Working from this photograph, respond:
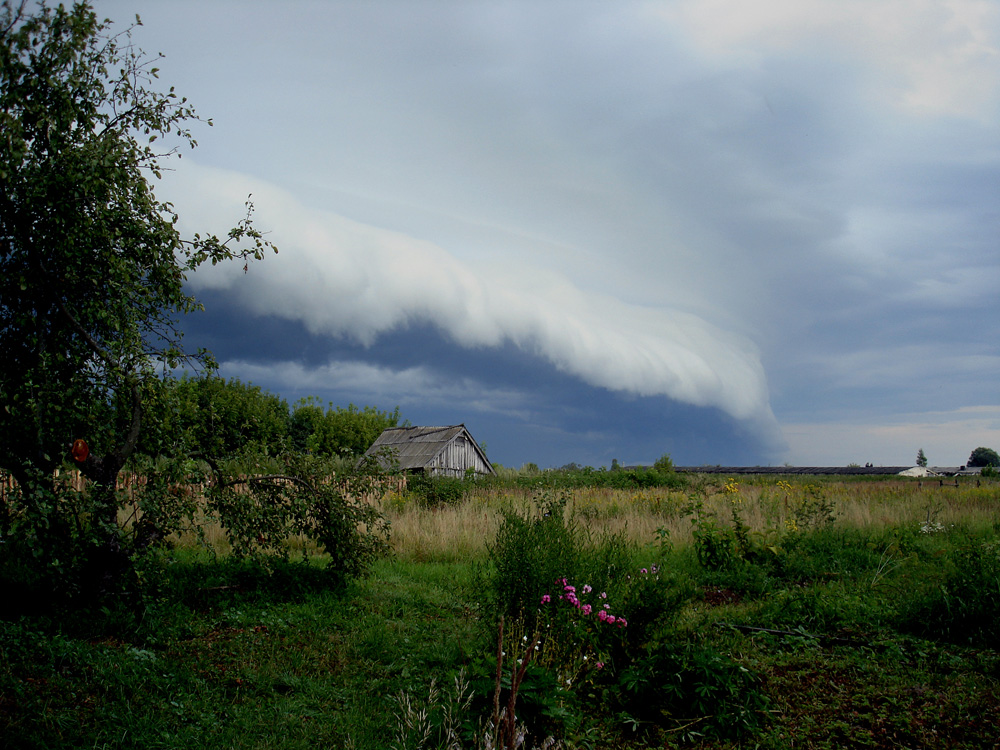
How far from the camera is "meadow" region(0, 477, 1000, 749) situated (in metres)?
4.06

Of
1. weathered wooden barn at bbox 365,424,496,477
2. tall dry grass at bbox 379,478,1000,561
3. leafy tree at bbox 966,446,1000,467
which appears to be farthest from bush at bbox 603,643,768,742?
leafy tree at bbox 966,446,1000,467

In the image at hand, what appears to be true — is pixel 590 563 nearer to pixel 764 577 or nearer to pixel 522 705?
pixel 522 705

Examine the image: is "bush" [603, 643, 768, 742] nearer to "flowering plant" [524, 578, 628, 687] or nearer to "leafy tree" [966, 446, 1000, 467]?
"flowering plant" [524, 578, 628, 687]

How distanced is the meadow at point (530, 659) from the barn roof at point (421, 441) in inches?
803

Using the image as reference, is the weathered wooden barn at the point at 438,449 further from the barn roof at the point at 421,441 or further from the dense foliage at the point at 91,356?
the dense foliage at the point at 91,356

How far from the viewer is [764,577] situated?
313 inches

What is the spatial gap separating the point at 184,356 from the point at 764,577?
689 cm

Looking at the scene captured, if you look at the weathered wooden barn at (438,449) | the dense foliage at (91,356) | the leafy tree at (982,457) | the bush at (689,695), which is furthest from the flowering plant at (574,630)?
the leafy tree at (982,457)

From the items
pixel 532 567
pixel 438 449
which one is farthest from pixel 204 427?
pixel 438 449

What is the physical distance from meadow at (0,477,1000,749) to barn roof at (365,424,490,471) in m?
20.4

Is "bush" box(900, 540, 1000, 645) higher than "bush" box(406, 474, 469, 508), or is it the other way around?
"bush" box(406, 474, 469, 508)

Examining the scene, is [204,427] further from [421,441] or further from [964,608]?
[421,441]

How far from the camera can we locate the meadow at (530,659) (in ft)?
13.3

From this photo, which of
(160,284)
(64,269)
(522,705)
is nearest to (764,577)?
(522,705)
